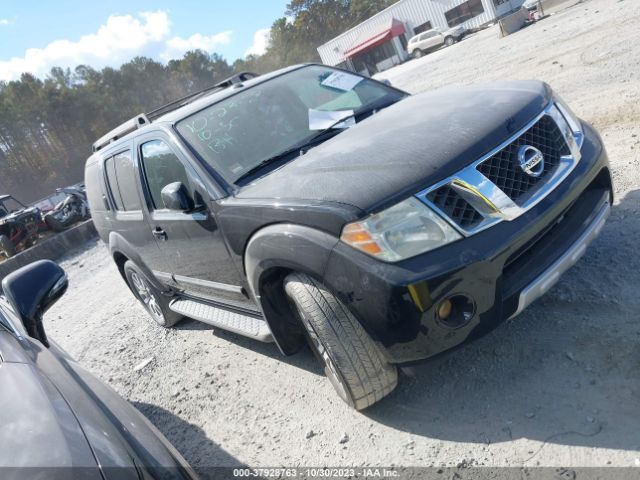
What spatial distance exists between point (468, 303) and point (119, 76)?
7456cm

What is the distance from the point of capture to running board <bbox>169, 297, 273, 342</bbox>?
3000 millimetres

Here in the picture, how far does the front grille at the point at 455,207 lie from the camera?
2.15m

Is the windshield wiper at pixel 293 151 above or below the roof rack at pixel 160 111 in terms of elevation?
below

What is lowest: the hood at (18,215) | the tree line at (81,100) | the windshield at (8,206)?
the hood at (18,215)

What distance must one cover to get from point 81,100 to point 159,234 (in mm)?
63405

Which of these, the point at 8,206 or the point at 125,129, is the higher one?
the point at 8,206

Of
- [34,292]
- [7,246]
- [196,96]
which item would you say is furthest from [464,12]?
[34,292]

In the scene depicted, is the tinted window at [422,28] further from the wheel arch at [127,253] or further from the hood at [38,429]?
the hood at [38,429]

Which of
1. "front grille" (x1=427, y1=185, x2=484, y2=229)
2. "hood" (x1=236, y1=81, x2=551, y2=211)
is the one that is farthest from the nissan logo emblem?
"front grille" (x1=427, y1=185, x2=484, y2=229)

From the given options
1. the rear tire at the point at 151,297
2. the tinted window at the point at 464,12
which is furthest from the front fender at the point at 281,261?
the tinted window at the point at 464,12

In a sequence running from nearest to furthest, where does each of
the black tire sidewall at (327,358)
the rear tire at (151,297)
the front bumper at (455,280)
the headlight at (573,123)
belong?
the front bumper at (455,280) → the black tire sidewall at (327,358) → the headlight at (573,123) → the rear tire at (151,297)

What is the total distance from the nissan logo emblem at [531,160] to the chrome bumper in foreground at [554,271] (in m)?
0.40

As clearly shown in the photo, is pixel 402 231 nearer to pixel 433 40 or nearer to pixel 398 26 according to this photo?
pixel 433 40

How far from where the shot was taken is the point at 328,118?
3.39m
